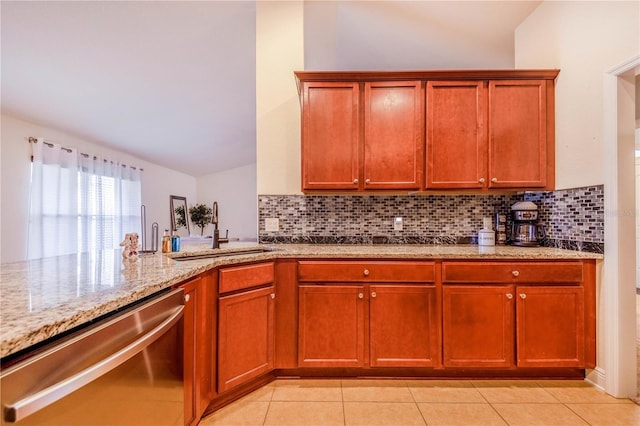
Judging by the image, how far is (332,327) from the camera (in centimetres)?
189

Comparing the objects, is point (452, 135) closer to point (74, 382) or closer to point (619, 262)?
point (619, 262)

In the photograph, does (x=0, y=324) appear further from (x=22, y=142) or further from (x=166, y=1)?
(x=22, y=142)

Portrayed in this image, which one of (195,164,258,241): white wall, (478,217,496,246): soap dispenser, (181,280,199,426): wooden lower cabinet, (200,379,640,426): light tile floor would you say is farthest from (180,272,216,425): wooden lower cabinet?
(195,164,258,241): white wall

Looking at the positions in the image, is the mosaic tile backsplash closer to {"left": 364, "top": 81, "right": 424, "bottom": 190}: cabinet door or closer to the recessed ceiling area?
{"left": 364, "top": 81, "right": 424, "bottom": 190}: cabinet door

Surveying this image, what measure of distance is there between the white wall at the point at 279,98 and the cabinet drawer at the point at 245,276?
83 centimetres

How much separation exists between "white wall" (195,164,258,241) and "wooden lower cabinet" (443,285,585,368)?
699 cm

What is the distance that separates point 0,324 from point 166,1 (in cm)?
245

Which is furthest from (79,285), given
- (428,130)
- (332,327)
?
(428,130)

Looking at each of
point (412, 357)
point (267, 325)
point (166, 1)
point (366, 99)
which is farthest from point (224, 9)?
point (412, 357)

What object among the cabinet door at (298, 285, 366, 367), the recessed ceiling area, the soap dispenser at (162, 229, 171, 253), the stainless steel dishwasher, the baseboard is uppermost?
the recessed ceiling area

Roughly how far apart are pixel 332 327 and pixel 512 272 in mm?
1218

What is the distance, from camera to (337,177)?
2.23 metres

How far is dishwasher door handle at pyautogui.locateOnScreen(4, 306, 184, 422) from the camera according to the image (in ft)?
1.85

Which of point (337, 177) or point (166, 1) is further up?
point (166, 1)
